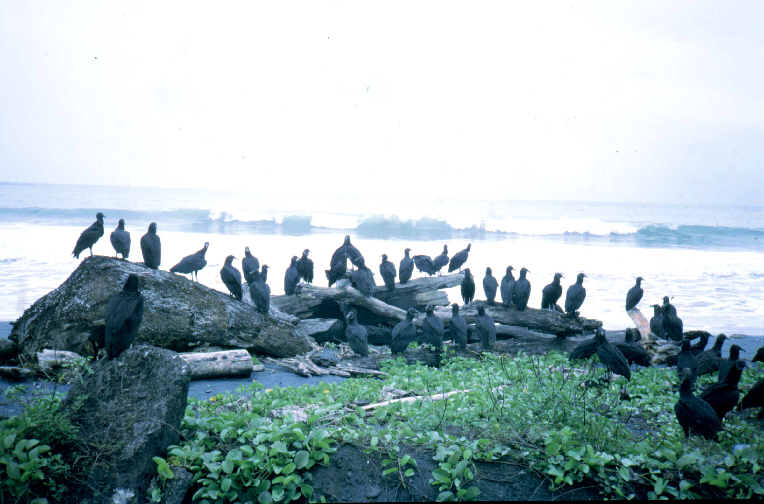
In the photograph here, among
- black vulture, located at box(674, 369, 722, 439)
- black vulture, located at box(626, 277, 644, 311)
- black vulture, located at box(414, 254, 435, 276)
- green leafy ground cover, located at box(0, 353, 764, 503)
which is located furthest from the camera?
black vulture, located at box(414, 254, 435, 276)

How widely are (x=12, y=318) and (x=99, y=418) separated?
25.5ft

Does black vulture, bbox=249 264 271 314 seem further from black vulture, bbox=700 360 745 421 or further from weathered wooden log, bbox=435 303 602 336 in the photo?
black vulture, bbox=700 360 745 421

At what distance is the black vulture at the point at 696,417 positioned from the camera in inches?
173

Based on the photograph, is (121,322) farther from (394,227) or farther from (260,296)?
(394,227)

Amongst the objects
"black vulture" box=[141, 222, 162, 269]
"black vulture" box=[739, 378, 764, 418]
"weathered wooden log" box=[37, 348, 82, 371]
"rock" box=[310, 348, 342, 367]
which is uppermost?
"black vulture" box=[141, 222, 162, 269]

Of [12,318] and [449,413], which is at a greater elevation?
[449,413]

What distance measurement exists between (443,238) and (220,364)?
26.1 metres

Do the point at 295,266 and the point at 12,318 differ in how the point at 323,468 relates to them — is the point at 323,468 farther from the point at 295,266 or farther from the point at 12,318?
the point at 12,318

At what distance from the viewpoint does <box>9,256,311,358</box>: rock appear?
6688 millimetres

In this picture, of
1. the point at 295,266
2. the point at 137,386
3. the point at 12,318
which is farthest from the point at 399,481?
the point at 12,318

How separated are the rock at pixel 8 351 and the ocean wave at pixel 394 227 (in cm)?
2394

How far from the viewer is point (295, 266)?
34.9ft

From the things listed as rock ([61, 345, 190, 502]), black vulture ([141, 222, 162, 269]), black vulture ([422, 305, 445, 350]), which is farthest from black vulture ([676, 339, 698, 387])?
black vulture ([141, 222, 162, 269])

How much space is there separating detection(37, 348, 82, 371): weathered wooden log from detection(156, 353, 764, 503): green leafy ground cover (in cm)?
236
